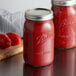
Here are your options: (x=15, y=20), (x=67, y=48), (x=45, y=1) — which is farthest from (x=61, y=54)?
(x=45, y=1)

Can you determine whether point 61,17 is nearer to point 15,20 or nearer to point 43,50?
point 43,50

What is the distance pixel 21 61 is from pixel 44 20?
217 mm

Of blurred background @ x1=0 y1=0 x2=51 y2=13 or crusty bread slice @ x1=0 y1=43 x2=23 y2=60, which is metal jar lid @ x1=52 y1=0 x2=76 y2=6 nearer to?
crusty bread slice @ x1=0 y1=43 x2=23 y2=60

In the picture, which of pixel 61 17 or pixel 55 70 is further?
pixel 61 17

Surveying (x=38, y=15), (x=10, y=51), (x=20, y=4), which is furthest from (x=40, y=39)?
(x=20, y=4)

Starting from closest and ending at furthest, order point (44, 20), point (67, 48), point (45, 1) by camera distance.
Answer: point (44, 20) < point (67, 48) < point (45, 1)

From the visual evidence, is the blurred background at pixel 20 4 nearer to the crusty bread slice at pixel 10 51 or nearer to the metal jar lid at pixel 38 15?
the crusty bread slice at pixel 10 51

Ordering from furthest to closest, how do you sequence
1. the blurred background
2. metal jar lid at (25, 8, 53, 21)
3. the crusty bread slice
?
the blurred background
the crusty bread slice
metal jar lid at (25, 8, 53, 21)

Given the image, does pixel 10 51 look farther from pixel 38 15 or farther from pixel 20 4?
pixel 20 4

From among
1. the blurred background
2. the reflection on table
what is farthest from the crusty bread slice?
the blurred background

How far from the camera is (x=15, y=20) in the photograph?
5.83ft

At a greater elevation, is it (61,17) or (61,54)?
(61,17)

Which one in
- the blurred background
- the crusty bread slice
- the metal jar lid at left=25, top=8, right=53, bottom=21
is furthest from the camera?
the blurred background

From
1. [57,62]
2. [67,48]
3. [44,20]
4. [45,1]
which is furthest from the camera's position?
[45,1]
